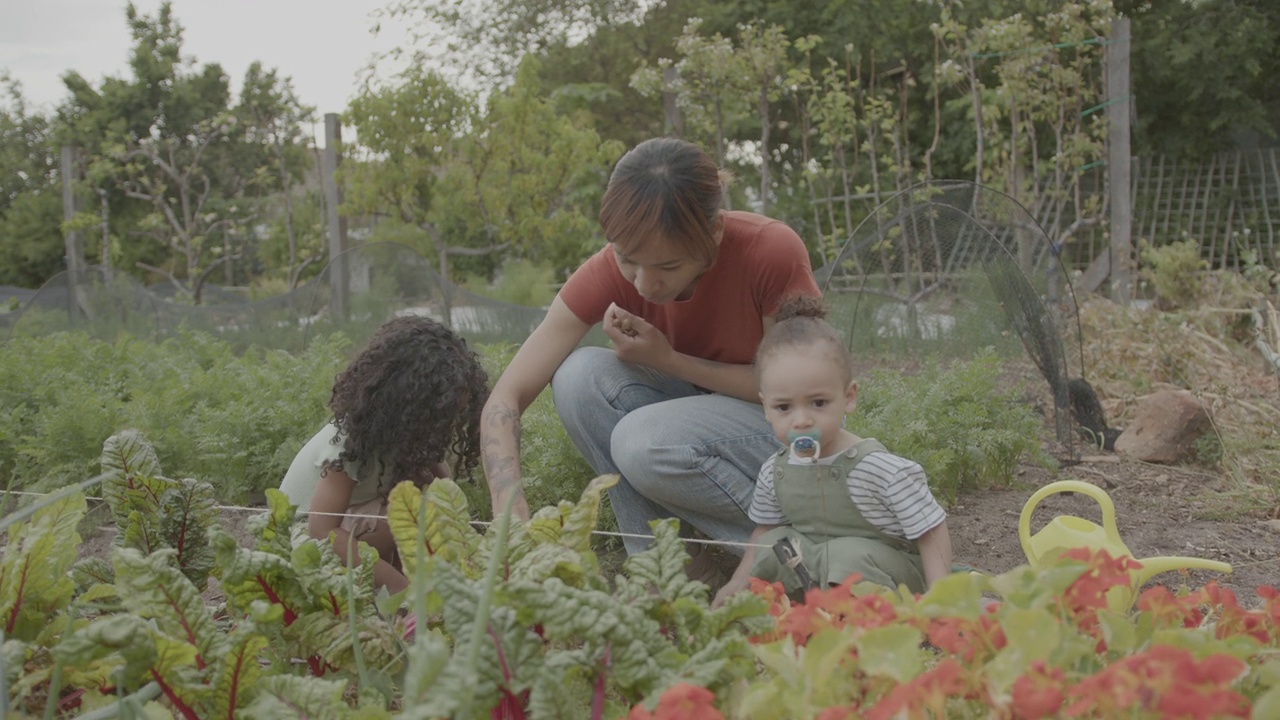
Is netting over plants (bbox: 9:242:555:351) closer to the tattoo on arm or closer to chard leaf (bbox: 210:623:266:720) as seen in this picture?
the tattoo on arm

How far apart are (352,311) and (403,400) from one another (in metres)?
3.75

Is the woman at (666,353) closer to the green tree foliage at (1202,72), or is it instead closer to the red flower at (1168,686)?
the red flower at (1168,686)

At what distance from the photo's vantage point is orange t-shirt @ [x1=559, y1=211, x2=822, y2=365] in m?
2.62

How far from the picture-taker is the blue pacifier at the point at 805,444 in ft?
7.08

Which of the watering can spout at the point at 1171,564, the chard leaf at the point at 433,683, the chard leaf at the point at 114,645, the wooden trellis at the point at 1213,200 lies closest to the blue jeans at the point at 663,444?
the watering can spout at the point at 1171,564

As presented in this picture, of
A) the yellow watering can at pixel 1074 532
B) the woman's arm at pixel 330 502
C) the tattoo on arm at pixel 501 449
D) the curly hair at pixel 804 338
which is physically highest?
the curly hair at pixel 804 338

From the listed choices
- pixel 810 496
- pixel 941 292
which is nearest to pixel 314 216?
pixel 941 292

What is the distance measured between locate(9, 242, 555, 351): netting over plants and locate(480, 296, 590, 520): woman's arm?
3.15m

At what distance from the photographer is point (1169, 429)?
420 cm

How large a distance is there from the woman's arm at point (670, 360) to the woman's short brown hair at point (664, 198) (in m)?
0.25

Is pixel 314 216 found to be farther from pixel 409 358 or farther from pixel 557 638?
pixel 557 638

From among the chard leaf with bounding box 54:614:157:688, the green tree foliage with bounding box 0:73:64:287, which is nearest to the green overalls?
the chard leaf with bounding box 54:614:157:688

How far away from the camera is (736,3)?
13500 mm

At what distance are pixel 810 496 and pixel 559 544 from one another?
3.20ft
